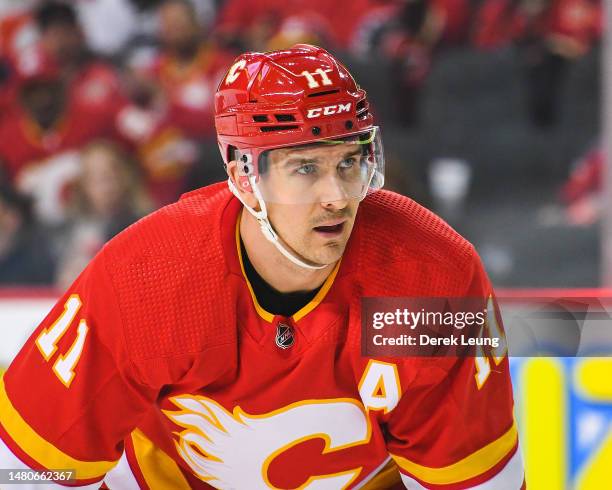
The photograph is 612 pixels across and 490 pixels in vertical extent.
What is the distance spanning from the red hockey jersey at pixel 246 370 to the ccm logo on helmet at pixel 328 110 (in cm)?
19

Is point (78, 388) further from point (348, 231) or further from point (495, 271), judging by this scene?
point (495, 271)

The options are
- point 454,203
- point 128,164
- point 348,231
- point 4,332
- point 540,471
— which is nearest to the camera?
point 348,231

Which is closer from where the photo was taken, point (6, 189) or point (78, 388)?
point (78, 388)

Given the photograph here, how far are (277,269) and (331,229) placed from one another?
12 cm

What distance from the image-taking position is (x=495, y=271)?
4145 mm

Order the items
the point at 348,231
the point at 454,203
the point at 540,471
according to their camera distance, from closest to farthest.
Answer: the point at 348,231, the point at 540,471, the point at 454,203

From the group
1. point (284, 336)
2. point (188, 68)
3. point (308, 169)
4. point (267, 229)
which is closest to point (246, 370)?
point (284, 336)

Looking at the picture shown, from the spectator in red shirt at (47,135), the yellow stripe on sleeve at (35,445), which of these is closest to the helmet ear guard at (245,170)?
the yellow stripe on sleeve at (35,445)

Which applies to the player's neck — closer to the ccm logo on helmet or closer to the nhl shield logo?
the nhl shield logo

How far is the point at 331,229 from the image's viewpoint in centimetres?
170

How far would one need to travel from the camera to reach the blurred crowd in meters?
4.20

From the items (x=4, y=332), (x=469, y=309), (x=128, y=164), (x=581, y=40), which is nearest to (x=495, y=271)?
(x=581, y=40)

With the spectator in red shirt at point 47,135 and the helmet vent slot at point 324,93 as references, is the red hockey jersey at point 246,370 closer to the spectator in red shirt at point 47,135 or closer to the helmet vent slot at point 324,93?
the helmet vent slot at point 324,93

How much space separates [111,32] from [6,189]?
0.76 m
